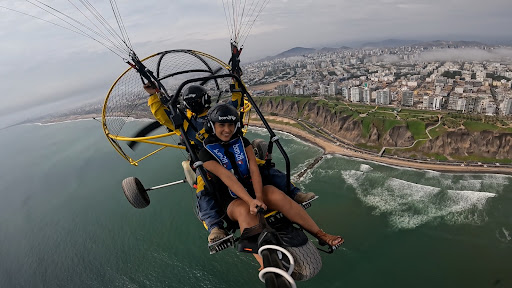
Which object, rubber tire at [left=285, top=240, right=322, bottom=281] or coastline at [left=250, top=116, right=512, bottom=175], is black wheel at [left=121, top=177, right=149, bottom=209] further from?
coastline at [left=250, top=116, right=512, bottom=175]

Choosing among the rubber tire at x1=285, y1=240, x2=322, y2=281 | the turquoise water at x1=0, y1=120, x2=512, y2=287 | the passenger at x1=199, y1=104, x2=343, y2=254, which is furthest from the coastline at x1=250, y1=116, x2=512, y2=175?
the rubber tire at x1=285, y1=240, x2=322, y2=281

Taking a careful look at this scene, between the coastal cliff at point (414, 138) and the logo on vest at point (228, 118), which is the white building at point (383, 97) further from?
the logo on vest at point (228, 118)

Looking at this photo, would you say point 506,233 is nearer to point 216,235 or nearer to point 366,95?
point 216,235

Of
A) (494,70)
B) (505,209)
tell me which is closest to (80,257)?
(505,209)

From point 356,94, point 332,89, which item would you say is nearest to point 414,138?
point 356,94

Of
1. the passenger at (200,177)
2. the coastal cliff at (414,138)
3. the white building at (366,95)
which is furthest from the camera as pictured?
the white building at (366,95)

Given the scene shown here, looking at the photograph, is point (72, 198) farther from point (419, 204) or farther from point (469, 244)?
point (469, 244)

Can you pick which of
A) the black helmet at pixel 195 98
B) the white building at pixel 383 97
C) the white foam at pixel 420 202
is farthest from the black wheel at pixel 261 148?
the white building at pixel 383 97
